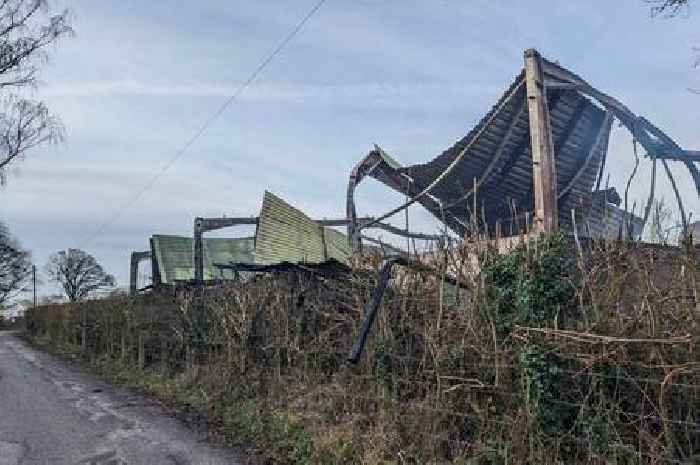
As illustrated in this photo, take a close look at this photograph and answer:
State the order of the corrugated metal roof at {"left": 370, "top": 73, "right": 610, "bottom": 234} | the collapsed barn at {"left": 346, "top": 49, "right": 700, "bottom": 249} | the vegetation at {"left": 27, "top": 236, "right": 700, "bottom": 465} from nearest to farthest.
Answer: the vegetation at {"left": 27, "top": 236, "right": 700, "bottom": 465}
the collapsed barn at {"left": 346, "top": 49, "right": 700, "bottom": 249}
the corrugated metal roof at {"left": 370, "top": 73, "right": 610, "bottom": 234}

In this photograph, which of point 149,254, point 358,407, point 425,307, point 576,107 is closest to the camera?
point 425,307

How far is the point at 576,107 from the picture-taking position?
12461 millimetres

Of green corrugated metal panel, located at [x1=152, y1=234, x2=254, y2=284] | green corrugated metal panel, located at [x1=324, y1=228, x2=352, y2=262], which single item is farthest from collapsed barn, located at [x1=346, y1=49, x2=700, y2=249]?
green corrugated metal panel, located at [x1=152, y1=234, x2=254, y2=284]

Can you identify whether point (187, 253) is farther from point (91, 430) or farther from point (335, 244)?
point (91, 430)

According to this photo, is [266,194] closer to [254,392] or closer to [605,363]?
[254,392]

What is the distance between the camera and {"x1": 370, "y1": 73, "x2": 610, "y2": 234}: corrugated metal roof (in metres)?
12.0

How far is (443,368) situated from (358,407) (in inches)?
64.1

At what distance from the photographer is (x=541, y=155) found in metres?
9.40

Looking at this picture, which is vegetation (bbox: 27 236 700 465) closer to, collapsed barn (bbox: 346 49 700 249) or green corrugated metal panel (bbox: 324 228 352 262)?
collapsed barn (bbox: 346 49 700 249)

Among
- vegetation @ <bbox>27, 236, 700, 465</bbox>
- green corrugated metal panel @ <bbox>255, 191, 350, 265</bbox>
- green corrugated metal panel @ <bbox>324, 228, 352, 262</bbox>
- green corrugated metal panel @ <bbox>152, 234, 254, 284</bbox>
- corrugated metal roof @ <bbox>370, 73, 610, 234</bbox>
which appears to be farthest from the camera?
green corrugated metal panel @ <bbox>152, 234, 254, 284</bbox>

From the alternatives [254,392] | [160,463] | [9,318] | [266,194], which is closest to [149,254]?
[266,194]

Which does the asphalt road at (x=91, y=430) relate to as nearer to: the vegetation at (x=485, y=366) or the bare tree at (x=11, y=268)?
the vegetation at (x=485, y=366)

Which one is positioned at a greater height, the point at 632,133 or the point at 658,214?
the point at 632,133

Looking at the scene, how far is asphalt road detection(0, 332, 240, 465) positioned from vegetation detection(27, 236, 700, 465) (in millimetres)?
582
